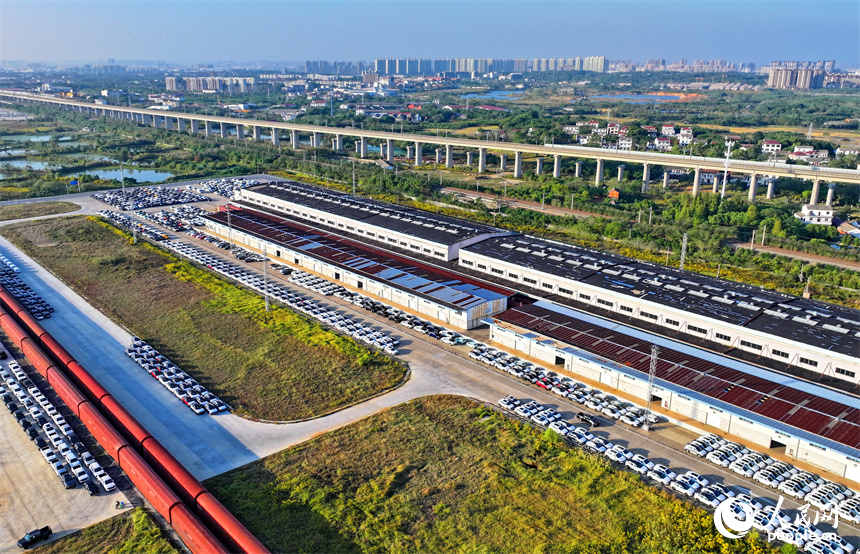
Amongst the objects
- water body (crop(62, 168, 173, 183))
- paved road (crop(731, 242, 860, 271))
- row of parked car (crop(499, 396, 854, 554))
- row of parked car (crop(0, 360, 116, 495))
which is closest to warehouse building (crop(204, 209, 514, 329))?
row of parked car (crop(499, 396, 854, 554))

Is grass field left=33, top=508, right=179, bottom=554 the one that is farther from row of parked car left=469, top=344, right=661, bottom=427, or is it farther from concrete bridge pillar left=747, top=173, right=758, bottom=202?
concrete bridge pillar left=747, top=173, right=758, bottom=202

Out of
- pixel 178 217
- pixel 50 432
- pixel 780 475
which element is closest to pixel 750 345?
pixel 780 475

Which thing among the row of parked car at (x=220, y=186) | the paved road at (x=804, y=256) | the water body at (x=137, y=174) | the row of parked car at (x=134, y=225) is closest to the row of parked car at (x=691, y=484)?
the paved road at (x=804, y=256)

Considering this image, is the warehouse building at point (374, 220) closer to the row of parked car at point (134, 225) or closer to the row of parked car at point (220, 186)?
the row of parked car at point (220, 186)

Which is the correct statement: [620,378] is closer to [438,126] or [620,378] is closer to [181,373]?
[181,373]

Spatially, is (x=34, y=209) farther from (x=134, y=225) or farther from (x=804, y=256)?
(x=804, y=256)

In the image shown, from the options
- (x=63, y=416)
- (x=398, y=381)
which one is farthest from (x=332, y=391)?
(x=63, y=416)
